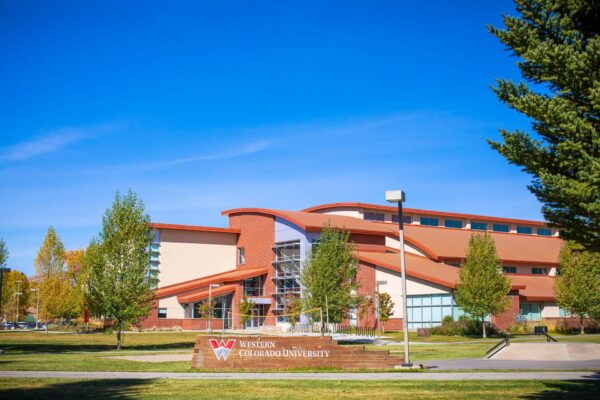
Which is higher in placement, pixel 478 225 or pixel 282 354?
pixel 478 225

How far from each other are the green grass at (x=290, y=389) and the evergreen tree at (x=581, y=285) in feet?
122

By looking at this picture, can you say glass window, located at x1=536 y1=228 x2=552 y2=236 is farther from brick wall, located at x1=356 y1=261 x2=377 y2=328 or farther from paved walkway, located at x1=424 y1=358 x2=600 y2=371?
paved walkway, located at x1=424 y1=358 x2=600 y2=371

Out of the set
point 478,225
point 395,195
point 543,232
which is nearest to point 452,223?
→ point 478,225

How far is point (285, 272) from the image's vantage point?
67188mm

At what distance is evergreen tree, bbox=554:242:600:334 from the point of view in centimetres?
5006

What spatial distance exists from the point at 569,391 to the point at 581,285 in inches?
1566

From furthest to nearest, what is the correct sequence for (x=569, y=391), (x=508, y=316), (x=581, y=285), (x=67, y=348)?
(x=508, y=316), (x=581, y=285), (x=67, y=348), (x=569, y=391)

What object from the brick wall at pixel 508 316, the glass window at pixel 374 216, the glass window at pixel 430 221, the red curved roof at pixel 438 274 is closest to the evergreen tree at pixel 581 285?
the brick wall at pixel 508 316

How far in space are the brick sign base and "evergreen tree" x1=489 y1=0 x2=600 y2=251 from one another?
10.7 m

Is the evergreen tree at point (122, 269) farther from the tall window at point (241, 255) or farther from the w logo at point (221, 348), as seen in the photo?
the tall window at point (241, 255)

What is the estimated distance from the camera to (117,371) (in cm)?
2091

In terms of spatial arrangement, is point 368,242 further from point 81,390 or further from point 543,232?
Result: point 81,390

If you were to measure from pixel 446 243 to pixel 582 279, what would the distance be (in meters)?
19.8

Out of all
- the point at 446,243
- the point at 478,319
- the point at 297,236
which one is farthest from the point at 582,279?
the point at 297,236
